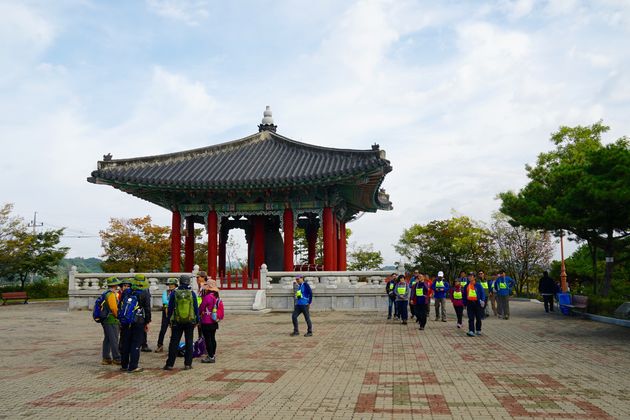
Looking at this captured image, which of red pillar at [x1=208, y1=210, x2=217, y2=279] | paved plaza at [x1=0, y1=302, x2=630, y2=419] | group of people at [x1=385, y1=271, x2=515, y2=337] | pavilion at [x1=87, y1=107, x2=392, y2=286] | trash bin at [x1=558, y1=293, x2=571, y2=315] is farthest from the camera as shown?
red pillar at [x1=208, y1=210, x2=217, y2=279]

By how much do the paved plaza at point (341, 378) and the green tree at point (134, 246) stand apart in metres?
23.7

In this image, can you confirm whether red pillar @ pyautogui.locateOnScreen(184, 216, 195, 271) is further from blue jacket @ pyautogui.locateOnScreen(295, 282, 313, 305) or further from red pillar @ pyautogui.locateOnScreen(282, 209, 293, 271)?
blue jacket @ pyautogui.locateOnScreen(295, 282, 313, 305)

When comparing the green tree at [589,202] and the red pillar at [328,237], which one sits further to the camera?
the red pillar at [328,237]

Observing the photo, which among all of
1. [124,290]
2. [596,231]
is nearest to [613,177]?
[596,231]

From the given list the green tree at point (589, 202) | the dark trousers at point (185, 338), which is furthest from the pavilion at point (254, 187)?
the dark trousers at point (185, 338)

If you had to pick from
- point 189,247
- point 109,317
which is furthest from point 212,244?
point 109,317

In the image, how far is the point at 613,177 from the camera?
15.5 m

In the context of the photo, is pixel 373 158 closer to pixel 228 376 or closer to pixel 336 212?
pixel 336 212

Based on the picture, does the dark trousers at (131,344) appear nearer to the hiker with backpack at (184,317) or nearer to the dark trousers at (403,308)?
the hiker with backpack at (184,317)

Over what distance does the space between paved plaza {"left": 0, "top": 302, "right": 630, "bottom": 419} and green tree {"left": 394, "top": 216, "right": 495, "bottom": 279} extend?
28248 millimetres

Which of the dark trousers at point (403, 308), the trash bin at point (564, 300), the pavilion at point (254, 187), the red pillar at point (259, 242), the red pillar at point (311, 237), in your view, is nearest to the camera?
the dark trousers at point (403, 308)

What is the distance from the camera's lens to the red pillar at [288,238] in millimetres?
23844

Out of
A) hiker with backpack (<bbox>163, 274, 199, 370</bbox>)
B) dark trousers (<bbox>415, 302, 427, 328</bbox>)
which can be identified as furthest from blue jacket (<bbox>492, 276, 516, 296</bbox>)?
hiker with backpack (<bbox>163, 274, 199, 370</bbox>)

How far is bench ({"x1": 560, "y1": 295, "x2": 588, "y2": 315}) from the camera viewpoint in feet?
63.4
